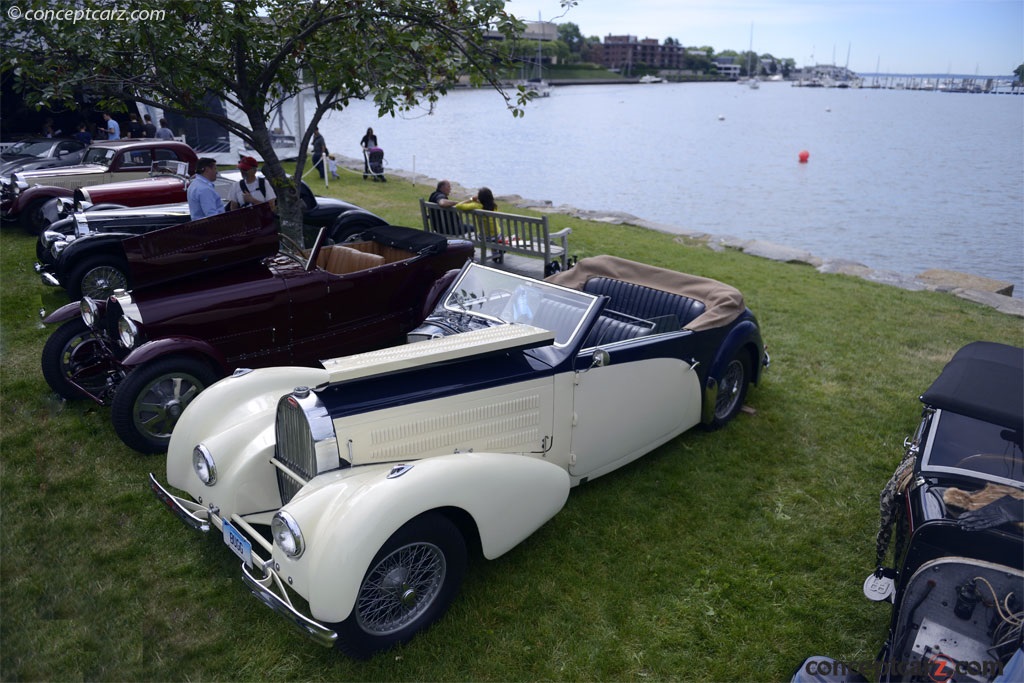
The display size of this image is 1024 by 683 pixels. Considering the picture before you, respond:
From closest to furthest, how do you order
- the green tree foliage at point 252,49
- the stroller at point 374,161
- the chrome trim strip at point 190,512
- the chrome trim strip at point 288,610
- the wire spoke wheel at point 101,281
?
1. the chrome trim strip at point 288,610
2. the chrome trim strip at point 190,512
3. the green tree foliage at point 252,49
4. the wire spoke wheel at point 101,281
5. the stroller at point 374,161

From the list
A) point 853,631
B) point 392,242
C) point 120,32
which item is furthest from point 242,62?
point 853,631

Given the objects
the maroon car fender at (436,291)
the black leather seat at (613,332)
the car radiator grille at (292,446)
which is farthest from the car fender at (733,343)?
the car radiator grille at (292,446)

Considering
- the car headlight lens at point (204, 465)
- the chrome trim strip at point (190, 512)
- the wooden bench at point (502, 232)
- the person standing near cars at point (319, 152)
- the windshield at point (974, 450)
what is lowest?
the chrome trim strip at point (190, 512)

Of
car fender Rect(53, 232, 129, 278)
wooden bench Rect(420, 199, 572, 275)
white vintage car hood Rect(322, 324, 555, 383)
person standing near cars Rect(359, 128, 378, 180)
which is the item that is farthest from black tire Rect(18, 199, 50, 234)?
white vintage car hood Rect(322, 324, 555, 383)

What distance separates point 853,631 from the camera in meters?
3.94

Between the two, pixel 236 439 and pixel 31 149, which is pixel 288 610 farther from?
pixel 31 149

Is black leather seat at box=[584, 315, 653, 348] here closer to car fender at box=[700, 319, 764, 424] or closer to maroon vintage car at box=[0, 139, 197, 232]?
car fender at box=[700, 319, 764, 424]

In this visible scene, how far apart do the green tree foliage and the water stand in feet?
14.5

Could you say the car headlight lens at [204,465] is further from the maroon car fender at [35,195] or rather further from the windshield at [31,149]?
the windshield at [31,149]

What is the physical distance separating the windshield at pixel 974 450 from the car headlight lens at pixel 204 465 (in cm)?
401

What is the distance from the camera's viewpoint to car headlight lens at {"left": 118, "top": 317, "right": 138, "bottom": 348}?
219 inches

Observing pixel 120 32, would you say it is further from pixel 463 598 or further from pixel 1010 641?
pixel 1010 641

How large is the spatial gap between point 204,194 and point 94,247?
64.9 inches

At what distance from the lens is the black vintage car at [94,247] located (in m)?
8.50
